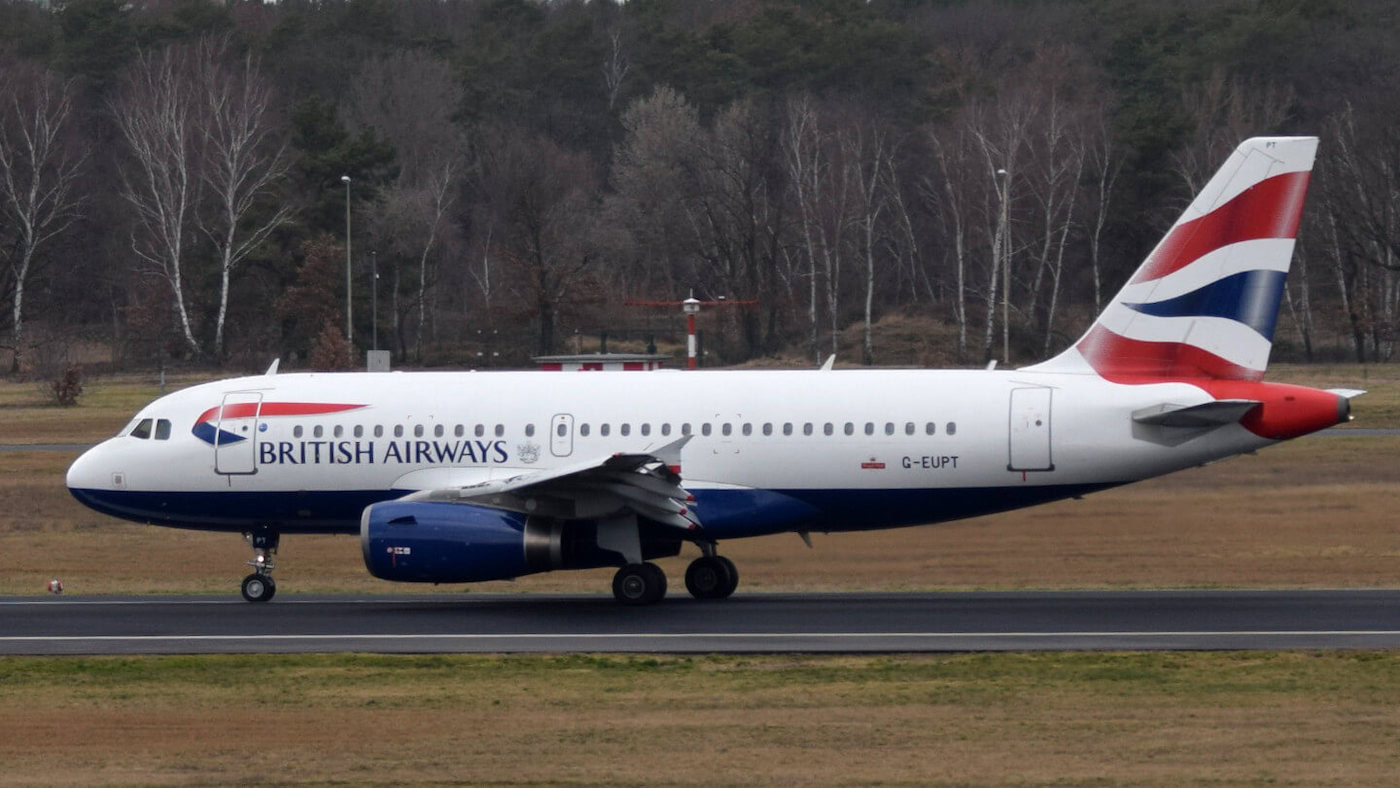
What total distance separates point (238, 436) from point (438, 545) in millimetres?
4393

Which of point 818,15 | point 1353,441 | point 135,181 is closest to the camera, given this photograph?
point 1353,441

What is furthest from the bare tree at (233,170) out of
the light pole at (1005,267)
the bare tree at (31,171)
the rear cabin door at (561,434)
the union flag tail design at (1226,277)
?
the union flag tail design at (1226,277)

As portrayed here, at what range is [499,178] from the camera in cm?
8762

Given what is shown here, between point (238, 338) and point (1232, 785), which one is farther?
point (238, 338)

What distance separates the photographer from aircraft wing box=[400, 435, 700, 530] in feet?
78.2

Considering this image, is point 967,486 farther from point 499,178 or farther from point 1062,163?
point 499,178

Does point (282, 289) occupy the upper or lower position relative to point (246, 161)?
lower

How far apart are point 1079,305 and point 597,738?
2406 inches

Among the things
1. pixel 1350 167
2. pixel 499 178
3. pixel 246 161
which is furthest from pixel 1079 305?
pixel 246 161

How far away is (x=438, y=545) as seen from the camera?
77.9 feet

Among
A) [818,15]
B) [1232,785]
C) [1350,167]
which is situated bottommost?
[1232,785]

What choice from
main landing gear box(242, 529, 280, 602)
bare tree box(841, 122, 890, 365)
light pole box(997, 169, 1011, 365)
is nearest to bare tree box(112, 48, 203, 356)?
bare tree box(841, 122, 890, 365)

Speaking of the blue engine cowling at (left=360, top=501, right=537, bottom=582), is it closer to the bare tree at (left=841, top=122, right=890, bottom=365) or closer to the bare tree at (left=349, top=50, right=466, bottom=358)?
the bare tree at (left=841, top=122, right=890, bottom=365)

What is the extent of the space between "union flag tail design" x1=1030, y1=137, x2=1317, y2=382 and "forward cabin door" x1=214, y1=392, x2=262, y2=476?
11.5 metres
